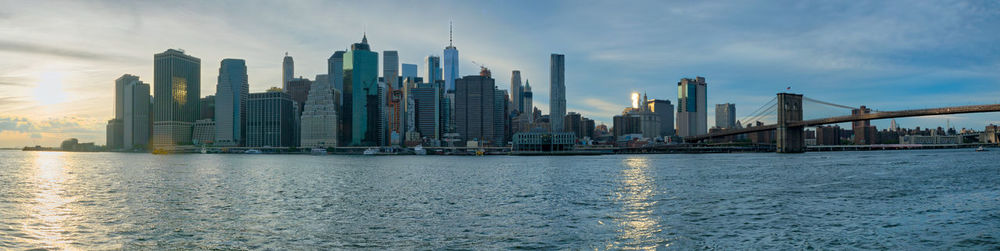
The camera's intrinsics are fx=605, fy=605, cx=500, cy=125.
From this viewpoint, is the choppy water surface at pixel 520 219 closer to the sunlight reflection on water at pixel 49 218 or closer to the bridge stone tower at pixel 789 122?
the sunlight reflection on water at pixel 49 218

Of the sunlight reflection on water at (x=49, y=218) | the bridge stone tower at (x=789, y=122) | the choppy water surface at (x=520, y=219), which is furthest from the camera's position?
the bridge stone tower at (x=789, y=122)

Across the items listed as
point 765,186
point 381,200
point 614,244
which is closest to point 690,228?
point 614,244

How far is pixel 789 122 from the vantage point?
524ft

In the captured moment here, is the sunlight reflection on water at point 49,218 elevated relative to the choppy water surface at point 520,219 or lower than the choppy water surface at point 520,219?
lower

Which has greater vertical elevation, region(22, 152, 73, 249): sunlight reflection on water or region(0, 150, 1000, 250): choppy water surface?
region(0, 150, 1000, 250): choppy water surface

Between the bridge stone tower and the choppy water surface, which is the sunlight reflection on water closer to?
the choppy water surface

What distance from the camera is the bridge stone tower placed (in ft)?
525

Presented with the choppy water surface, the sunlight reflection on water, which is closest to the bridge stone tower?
the choppy water surface

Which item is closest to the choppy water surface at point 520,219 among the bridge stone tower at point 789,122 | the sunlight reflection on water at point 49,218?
the sunlight reflection on water at point 49,218

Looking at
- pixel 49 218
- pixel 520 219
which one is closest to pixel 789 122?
pixel 520 219

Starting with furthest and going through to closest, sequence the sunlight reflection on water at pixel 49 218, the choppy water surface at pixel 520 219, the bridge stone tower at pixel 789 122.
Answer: the bridge stone tower at pixel 789 122
the sunlight reflection on water at pixel 49 218
the choppy water surface at pixel 520 219

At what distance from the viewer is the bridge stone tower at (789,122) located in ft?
525

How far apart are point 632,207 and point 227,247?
17.2 metres

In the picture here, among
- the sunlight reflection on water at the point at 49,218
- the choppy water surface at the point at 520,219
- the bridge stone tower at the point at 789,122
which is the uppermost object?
the bridge stone tower at the point at 789,122
